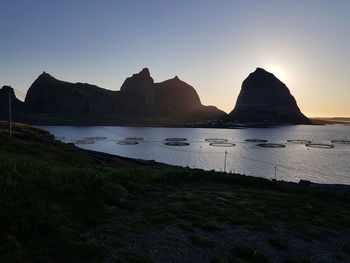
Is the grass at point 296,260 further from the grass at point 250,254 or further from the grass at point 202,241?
the grass at point 202,241

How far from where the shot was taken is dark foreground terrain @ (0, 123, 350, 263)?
21.8ft

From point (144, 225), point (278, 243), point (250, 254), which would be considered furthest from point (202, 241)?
point (278, 243)

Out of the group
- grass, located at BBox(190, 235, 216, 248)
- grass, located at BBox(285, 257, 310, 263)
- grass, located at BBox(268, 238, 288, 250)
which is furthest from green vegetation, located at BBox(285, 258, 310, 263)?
grass, located at BBox(190, 235, 216, 248)

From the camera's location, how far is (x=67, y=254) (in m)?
6.11

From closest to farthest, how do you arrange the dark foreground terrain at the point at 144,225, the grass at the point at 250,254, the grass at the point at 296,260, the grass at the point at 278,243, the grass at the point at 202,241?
the dark foreground terrain at the point at 144,225
the grass at the point at 250,254
the grass at the point at 296,260
the grass at the point at 202,241
the grass at the point at 278,243

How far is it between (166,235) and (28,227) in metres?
4.48

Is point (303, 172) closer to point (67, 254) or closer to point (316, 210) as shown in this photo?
point (316, 210)

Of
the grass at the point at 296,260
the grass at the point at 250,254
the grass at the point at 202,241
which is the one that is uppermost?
the grass at the point at 202,241

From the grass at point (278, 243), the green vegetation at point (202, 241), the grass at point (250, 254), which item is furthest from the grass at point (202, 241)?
the grass at point (278, 243)

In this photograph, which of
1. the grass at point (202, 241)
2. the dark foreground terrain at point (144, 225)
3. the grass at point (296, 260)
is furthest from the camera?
the grass at point (202, 241)

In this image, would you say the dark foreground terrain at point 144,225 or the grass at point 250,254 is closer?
the dark foreground terrain at point 144,225

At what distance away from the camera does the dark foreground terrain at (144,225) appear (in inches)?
261

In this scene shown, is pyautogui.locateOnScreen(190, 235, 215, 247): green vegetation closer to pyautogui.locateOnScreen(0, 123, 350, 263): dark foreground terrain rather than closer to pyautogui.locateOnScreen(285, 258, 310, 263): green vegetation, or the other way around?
pyautogui.locateOnScreen(0, 123, 350, 263): dark foreground terrain

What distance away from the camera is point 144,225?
8.67m
